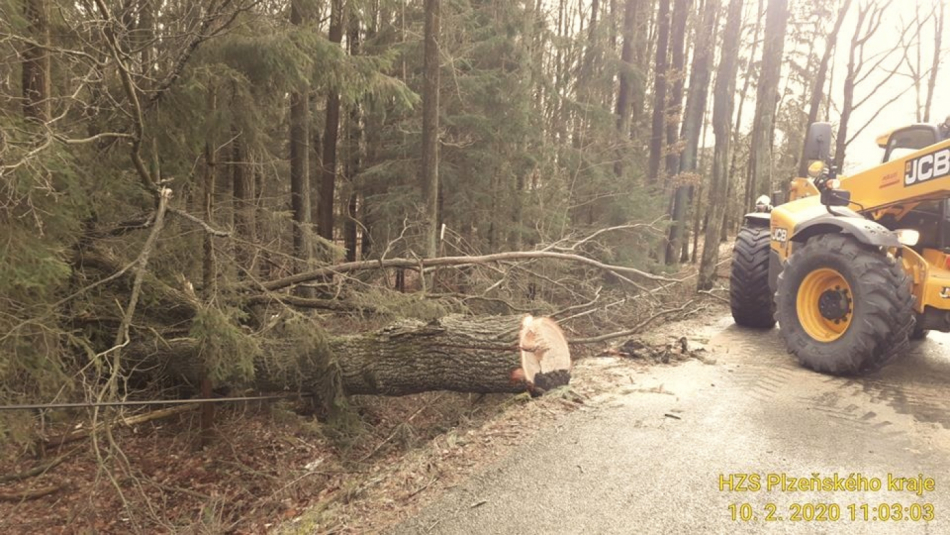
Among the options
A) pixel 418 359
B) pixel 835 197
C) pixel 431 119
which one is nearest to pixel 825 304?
pixel 835 197

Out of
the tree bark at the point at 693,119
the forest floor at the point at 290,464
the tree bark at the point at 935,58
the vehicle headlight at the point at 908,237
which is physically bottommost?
the forest floor at the point at 290,464

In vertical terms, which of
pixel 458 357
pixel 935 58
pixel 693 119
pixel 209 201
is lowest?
pixel 458 357

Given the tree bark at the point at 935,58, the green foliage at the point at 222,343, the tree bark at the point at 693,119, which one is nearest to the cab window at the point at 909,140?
the green foliage at the point at 222,343

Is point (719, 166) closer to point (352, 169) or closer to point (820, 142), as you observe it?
point (820, 142)

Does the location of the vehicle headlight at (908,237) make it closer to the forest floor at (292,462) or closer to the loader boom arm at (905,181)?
the loader boom arm at (905,181)

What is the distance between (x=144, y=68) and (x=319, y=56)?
5.33 ft

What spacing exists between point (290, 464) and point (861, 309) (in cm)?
568

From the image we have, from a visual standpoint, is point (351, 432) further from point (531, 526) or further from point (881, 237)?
point (881, 237)

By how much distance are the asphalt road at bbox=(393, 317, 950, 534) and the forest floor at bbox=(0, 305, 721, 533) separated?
0.33 m

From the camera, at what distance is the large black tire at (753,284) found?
6781mm

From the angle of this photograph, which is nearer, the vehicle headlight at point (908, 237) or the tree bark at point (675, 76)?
the vehicle headlight at point (908, 237)

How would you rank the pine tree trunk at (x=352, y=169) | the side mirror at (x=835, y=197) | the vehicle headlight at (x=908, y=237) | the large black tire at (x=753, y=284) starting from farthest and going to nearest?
the pine tree trunk at (x=352, y=169) < the large black tire at (x=753, y=284) < the side mirror at (x=835, y=197) < the vehicle headlight at (x=908, y=237)

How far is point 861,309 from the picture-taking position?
439cm

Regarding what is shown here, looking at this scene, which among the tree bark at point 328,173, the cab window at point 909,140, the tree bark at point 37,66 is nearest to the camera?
the tree bark at point 37,66
